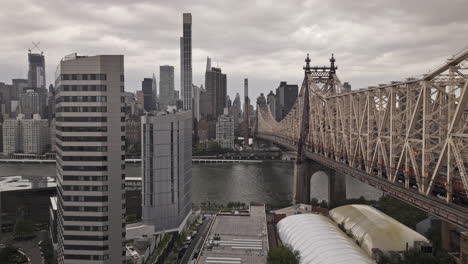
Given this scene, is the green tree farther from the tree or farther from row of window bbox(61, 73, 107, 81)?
the tree

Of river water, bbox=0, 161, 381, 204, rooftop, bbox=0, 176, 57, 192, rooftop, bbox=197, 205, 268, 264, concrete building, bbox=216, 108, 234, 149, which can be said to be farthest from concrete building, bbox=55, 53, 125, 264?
concrete building, bbox=216, 108, 234, 149

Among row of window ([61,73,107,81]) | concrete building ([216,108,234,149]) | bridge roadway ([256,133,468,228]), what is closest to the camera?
bridge roadway ([256,133,468,228])

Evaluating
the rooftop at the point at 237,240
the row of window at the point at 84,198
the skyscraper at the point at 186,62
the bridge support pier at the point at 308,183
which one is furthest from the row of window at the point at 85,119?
the skyscraper at the point at 186,62

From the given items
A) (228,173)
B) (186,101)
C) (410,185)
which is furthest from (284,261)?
(186,101)

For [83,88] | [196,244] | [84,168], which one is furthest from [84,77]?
[196,244]


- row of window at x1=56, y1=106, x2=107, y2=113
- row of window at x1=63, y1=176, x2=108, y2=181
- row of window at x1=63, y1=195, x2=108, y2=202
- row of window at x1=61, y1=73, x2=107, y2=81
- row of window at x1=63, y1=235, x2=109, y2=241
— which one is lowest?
row of window at x1=63, y1=235, x2=109, y2=241

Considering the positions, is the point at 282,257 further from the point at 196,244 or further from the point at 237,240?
the point at 196,244

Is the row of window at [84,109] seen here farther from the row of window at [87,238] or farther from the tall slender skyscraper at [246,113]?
the tall slender skyscraper at [246,113]

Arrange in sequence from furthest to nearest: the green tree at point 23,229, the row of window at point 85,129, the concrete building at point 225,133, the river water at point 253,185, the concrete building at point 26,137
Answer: the concrete building at point 225,133
the concrete building at point 26,137
the river water at point 253,185
the green tree at point 23,229
the row of window at point 85,129
